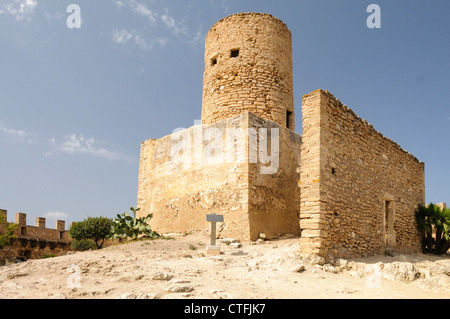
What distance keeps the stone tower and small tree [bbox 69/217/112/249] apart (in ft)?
25.3

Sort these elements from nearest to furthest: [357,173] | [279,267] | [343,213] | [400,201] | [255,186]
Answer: [279,267] < [343,213] < [357,173] < [255,186] < [400,201]

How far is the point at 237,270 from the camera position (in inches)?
285

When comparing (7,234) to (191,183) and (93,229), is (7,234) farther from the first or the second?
(191,183)

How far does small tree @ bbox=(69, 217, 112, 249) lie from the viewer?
17.1 m

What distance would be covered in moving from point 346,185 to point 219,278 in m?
4.01

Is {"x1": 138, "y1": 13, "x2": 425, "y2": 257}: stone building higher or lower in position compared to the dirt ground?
higher

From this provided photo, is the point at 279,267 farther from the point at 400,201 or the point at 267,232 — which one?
the point at 400,201

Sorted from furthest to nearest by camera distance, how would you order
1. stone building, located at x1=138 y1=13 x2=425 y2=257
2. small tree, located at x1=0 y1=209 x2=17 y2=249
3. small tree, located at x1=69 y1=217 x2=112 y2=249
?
small tree, located at x1=0 y1=209 x2=17 y2=249 → small tree, located at x1=69 y1=217 x2=112 y2=249 → stone building, located at x1=138 y1=13 x2=425 y2=257

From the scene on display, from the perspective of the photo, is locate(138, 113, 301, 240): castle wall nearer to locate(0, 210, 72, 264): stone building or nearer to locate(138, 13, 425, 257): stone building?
locate(138, 13, 425, 257): stone building

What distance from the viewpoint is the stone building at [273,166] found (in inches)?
317

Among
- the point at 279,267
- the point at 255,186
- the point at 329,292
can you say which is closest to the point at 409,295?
the point at 329,292

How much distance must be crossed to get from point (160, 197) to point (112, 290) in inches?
310

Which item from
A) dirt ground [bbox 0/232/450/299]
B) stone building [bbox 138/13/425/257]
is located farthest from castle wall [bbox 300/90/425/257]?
dirt ground [bbox 0/232/450/299]

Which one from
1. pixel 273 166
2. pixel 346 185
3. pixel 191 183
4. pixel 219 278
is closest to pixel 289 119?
pixel 273 166
